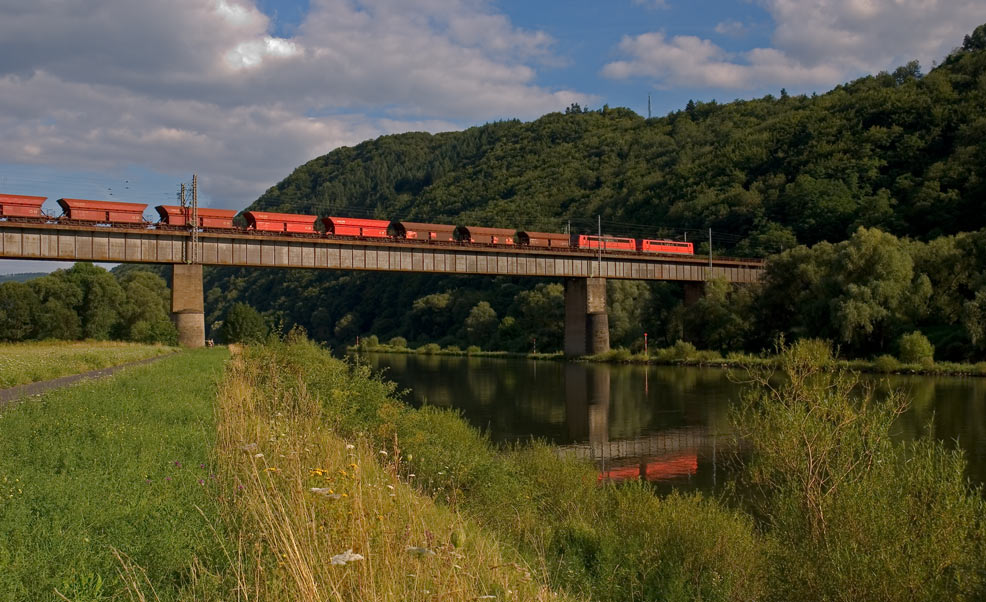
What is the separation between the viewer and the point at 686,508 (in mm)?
12805

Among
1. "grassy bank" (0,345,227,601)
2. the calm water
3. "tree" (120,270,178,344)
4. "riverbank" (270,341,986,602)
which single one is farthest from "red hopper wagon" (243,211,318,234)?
"grassy bank" (0,345,227,601)

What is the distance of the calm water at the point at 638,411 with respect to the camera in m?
22.1

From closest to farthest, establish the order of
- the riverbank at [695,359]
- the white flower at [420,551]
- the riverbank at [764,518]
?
the white flower at [420,551], the riverbank at [764,518], the riverbank at [695,359]

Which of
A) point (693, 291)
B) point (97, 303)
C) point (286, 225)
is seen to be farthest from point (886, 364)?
point (97, 303)

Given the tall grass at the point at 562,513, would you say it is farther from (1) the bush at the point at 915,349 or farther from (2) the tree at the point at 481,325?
(2) the tree at the point at 481,325

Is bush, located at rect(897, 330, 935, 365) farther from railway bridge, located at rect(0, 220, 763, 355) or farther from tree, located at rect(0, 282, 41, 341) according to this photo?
tree, located at rect(0, 282, 41, 341)

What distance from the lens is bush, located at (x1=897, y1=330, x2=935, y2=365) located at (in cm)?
5034

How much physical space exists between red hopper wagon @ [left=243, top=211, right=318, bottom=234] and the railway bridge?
128cm

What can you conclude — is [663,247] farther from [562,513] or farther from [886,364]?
[562,513]

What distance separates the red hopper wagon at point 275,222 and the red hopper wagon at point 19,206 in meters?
13.2

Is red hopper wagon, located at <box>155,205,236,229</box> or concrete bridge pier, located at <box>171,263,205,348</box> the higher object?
red hopper wagon, located at <box>155,205,236,229</box>

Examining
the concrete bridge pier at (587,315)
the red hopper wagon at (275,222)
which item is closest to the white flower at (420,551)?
the red hopper wagon at (275,222)

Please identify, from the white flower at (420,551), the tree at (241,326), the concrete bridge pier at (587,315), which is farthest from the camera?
the concrete bridge pier at (587,315)

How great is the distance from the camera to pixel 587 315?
71312 millimetres
